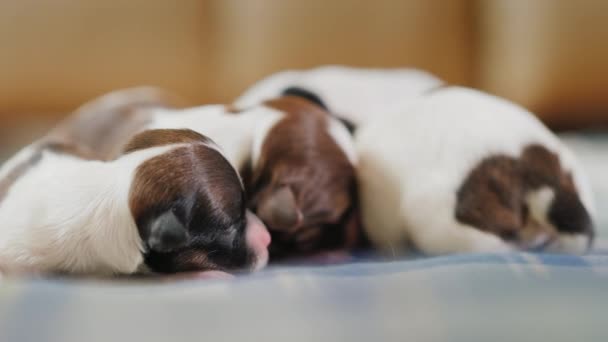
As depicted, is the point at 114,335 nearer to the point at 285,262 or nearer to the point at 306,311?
the point at 306,311

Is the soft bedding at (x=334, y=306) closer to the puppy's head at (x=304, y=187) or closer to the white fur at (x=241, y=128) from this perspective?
the puppy's head at (x=304, y=187)

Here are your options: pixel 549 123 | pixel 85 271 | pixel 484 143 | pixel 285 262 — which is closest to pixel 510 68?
pixel 549 123

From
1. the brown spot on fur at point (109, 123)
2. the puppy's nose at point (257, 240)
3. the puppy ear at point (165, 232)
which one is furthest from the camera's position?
the brown spot on fur at point (109, 123)

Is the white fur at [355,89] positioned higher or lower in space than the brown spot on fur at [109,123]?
higher

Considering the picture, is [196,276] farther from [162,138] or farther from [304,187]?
[304,187]

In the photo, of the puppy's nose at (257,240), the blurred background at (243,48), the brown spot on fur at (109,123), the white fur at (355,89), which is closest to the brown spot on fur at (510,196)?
the puppy's nose at (257,240)

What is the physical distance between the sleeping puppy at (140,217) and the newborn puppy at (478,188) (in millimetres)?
295

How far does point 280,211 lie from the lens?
954 millimetres

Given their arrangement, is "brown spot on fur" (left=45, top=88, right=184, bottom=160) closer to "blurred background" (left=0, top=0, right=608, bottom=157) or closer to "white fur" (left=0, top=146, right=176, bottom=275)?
"white fur" (left=0, top=146, right=176, bottom=275)

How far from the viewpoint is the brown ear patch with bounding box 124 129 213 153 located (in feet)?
2.57

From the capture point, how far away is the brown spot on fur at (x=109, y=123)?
123cm

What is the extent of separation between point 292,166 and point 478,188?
11.5 inches

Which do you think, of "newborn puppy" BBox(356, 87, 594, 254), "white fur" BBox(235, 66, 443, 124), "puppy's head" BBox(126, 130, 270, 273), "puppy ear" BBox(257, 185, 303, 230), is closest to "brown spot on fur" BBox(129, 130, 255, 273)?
"puppy's head" BBox(126, 130, 270, 273)

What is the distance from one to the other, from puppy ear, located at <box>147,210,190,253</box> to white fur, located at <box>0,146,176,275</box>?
1.0 inches
